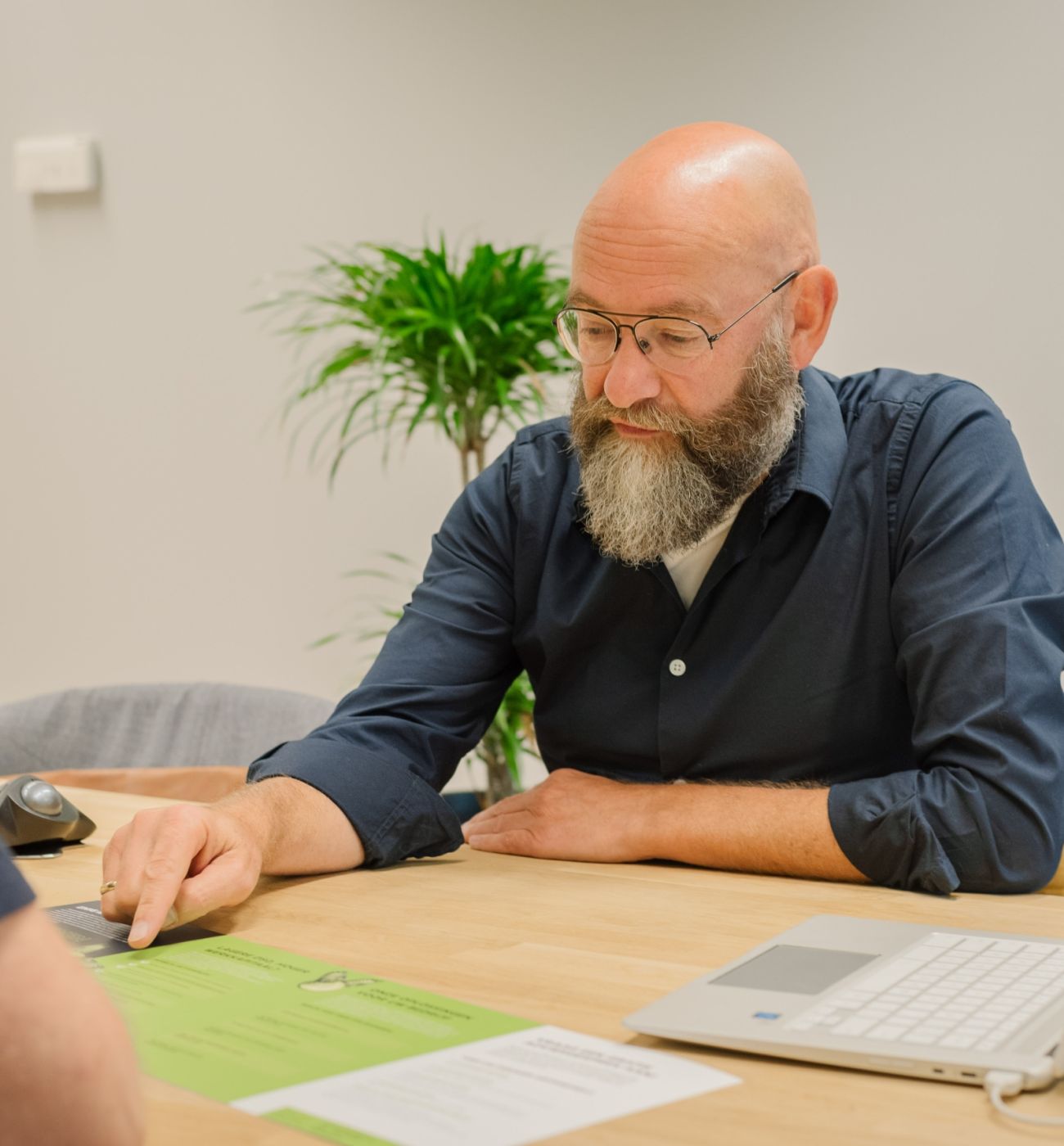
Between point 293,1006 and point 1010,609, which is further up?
point 1010,609

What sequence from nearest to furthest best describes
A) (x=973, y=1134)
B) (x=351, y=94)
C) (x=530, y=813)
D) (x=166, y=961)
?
(x=973, y=1134), (x=166, y=961), (x=530, y=813), (x=351, y=94)

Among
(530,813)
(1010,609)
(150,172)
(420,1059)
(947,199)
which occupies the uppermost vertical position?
(150,172)

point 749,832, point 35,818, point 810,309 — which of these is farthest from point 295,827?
point 810,309

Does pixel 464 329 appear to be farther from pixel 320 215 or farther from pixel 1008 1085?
pixel 1008 1085

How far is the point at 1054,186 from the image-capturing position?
273 centimetres

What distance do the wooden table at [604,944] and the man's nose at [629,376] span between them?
0.54 meters

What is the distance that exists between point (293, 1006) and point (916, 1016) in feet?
1.34

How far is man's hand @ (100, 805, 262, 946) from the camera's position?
3.75ft

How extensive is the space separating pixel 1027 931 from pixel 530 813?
556mm

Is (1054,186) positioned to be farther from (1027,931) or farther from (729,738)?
(1027,931)

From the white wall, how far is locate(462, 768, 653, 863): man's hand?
5.32ft

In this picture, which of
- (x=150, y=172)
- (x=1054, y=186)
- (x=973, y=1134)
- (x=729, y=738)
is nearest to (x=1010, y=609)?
(x=729, y=738)

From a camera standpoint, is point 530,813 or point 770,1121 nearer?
point 770,1121

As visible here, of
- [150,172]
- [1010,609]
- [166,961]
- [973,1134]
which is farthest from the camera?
[150,172]
